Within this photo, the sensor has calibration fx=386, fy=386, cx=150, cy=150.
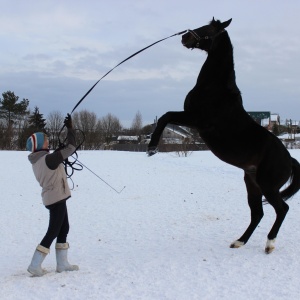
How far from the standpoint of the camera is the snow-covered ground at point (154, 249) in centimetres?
351

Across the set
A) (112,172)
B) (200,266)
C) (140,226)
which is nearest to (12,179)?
(112,172)

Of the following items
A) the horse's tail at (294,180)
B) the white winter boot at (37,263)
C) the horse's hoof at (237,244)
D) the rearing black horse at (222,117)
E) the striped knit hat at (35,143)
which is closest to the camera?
the white winter boot at (37,263)

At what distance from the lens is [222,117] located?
4.19m

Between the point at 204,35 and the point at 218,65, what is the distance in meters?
0.36

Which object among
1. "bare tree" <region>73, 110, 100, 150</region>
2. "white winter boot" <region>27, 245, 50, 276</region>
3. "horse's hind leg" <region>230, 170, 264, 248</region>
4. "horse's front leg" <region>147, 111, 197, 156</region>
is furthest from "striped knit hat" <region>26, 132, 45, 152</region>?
"bare tree" <region>73, 110, 100, 150</region>

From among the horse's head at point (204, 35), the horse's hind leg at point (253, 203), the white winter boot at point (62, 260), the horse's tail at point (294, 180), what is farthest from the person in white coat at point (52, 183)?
the horse's tail at point (294, 180)

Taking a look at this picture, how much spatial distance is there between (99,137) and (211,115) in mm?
51635

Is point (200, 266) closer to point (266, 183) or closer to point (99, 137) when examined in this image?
point (266, 183)

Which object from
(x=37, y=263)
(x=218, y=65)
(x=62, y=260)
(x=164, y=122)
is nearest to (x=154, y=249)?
(x=62, y=260)

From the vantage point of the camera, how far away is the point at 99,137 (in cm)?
5516

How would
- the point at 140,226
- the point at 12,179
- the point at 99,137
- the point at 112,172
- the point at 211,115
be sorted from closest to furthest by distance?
the point at 211,115 → the point at 140,226 → the point at 12,179 → the point at 112,172 → the point at 99,137

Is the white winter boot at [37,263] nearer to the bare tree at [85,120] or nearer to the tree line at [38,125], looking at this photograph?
the tree line at [38,125]

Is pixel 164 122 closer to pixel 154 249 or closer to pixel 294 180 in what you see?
pixel 154 249

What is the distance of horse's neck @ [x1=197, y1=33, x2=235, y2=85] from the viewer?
4.14 m
